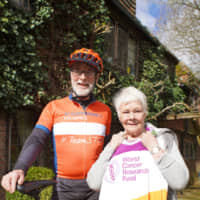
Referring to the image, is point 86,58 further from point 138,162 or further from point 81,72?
point 138,162

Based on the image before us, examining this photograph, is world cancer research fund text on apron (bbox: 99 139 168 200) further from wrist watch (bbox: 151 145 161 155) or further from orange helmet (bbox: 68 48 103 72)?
orange helmet (bbox: 68 48 103 72)

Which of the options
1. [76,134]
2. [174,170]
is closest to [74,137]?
[76,134]

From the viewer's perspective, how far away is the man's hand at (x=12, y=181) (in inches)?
76.4

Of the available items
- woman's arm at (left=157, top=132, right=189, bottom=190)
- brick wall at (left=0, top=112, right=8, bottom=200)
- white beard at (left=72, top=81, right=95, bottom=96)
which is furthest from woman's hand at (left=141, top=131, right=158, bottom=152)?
brick wall at (left=0, top=112, right=8, bottom=200)

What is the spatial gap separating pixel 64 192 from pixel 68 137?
0.48m

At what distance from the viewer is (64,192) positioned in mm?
2361

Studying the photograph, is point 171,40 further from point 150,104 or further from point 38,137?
point 38,137

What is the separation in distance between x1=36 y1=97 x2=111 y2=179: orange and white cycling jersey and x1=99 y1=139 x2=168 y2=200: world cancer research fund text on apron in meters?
0.45

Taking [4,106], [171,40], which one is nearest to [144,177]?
[4,106]

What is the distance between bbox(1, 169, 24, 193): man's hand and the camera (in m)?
1.94

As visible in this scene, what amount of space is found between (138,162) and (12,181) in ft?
2.96

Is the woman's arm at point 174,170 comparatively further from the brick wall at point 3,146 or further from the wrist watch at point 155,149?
the brick wall at point 3,146

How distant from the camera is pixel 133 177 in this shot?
1.85 m

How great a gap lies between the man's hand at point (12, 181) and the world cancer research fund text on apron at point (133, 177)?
61cm
